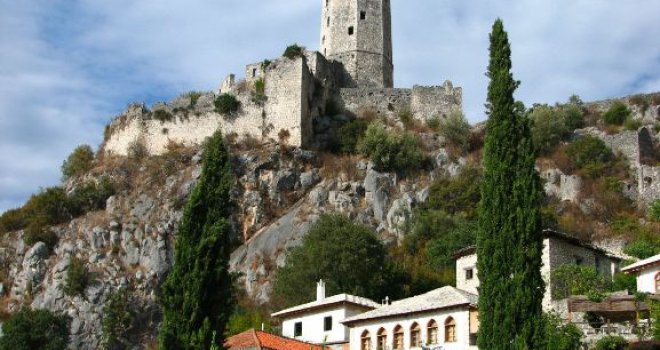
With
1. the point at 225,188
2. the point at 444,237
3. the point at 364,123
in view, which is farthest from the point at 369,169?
the point at 225,188

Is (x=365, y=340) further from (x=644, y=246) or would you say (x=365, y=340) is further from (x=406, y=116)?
(x=406, y=116)

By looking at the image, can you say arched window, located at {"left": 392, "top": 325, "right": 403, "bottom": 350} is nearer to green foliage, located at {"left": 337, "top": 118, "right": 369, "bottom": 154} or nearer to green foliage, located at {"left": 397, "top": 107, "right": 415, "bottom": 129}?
green foliage, located at {"left": 337, "top": 118, "right": 369, "bottom": 154}

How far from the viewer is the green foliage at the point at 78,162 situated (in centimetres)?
7275

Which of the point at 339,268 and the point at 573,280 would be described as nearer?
the point at 573,280

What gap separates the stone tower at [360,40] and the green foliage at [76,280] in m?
24.9

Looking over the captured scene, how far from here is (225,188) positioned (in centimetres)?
3209

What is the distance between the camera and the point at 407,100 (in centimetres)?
7281

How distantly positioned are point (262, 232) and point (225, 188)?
32.3 metres

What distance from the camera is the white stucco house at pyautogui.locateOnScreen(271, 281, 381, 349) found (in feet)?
148

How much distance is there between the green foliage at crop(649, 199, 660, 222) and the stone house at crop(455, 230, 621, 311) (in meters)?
9.89

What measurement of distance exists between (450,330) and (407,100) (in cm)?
3593

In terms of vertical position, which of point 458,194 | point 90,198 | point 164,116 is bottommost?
point 458,194

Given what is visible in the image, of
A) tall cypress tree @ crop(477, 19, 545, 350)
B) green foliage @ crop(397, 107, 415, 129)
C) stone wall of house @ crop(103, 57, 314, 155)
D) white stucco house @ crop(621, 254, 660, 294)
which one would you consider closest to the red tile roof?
tall cypress tree @ crop(477, 19, 545, 350)

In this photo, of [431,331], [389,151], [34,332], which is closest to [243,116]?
[389,151]
